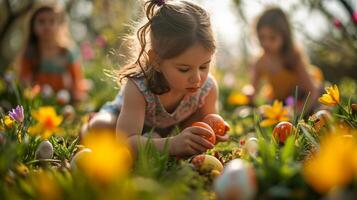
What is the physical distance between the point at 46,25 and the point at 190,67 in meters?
3.06

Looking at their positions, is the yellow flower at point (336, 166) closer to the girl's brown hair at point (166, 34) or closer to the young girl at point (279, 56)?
the girl's brown hair at point (166, 34)

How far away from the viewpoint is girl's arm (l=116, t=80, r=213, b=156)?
72.1 inches

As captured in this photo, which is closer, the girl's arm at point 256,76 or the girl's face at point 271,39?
the girl's face at point 271,39

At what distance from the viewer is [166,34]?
214cm

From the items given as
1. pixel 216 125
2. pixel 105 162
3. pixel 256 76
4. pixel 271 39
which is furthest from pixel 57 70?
pixel 105 162

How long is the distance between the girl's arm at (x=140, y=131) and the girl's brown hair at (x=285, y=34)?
2.49 metres

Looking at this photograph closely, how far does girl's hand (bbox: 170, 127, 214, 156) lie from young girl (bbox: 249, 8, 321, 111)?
263cm

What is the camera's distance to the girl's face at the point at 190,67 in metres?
2.01

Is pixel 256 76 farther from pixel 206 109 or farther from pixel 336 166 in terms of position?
pixel 336 166

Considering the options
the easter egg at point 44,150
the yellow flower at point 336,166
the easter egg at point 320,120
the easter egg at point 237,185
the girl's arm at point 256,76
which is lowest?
the girl's arm at point 256,76

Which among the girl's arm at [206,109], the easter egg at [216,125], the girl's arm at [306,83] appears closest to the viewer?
the easter egg at [216,125]

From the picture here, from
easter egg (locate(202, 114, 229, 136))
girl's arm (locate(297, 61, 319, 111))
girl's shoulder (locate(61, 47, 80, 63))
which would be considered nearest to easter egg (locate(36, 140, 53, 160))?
easter egg (locate(202, 114, 229, 136))

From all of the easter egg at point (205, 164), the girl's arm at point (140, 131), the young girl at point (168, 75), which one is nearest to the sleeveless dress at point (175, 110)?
the young girl at point (168, 75)

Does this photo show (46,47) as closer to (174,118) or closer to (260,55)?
(260,55)
